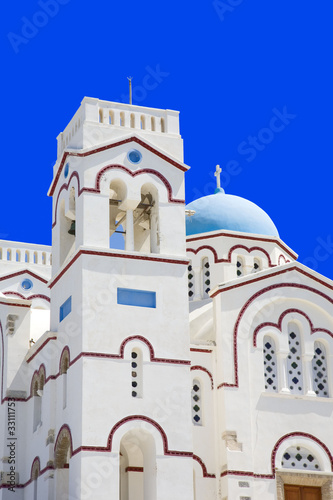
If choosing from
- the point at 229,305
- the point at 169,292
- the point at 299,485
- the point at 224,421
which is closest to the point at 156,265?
the point at 169,292

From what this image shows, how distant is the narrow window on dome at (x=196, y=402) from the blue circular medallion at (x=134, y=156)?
23.5ft

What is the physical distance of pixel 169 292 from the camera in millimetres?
31234

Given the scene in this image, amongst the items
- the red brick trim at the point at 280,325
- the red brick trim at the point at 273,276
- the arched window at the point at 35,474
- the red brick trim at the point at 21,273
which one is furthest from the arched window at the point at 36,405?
the red brick trim at the point at 21,273

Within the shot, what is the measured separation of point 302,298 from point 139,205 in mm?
6181

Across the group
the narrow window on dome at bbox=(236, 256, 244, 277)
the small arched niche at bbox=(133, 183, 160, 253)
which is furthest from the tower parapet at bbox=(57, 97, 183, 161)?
the narrow window on dome at bbox=(236, 256, 244, 277)

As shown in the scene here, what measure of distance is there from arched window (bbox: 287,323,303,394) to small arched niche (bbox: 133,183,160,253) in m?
5.37

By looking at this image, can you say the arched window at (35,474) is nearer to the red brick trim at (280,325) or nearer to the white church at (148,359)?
the white church at (148,359)

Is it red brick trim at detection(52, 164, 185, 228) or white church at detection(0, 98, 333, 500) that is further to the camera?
red brick trim at detection(52, 164, 185, 228)

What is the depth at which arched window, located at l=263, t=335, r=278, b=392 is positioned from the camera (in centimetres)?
3272

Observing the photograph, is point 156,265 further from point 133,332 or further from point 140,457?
point 140,457

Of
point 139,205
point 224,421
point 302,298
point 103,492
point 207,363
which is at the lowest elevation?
point 103,492

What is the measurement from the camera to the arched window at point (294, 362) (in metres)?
32.9

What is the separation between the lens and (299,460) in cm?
3206

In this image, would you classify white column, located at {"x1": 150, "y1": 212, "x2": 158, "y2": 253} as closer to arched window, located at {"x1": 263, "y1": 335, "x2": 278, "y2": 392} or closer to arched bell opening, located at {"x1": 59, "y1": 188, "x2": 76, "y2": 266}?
arched bell opening, located at {"x1": 59, "y1": 188, "x2": 76, "y2": 266}
